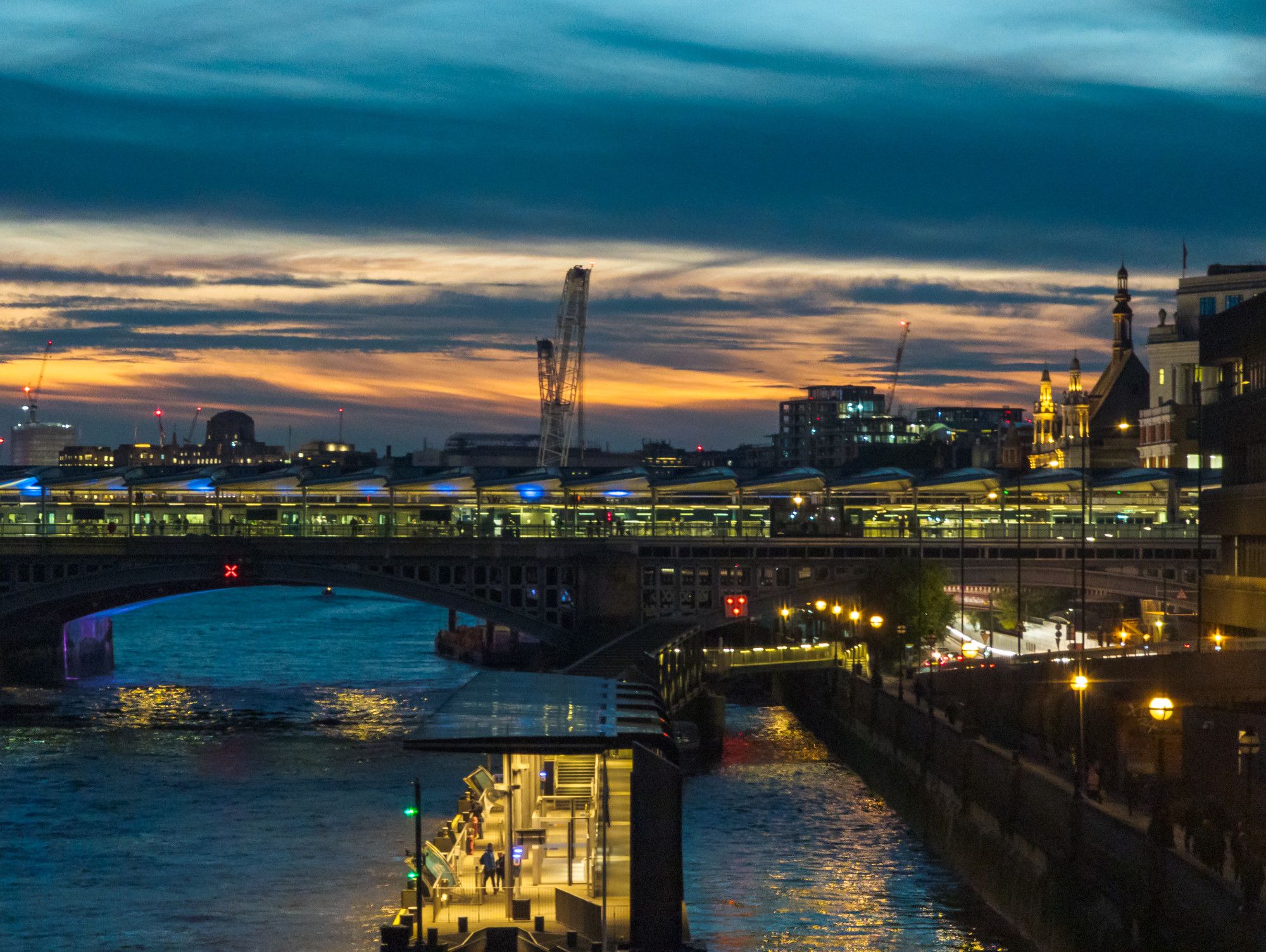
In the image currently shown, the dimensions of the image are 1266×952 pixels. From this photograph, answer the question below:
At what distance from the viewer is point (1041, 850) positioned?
1654 inches

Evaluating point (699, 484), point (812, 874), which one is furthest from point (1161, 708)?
point (699, 484)

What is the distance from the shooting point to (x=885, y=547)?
9456 centimetres

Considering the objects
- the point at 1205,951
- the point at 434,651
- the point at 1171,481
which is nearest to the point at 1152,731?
the point at 1205,951

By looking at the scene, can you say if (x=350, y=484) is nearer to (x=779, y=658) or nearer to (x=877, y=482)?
(x=877, y=482)

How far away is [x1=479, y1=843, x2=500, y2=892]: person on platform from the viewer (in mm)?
33000

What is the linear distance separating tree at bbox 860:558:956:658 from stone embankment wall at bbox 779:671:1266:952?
18.0 meters

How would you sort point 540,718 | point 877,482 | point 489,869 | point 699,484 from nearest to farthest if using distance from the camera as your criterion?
point 489,869, point 540,718, point 699,484, point 877,482

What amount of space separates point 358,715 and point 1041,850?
51385 mm

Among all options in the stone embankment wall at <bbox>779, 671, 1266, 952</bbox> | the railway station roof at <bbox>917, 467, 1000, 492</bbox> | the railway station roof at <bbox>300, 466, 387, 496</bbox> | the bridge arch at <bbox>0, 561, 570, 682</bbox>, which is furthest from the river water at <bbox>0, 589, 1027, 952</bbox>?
the railway station roof at <bbox>917, 467, 1000, 492</bbox>

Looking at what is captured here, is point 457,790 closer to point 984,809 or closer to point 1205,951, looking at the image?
point 984,809

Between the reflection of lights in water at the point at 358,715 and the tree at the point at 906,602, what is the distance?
2266 centimetres

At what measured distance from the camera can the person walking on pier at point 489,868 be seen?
33.0 m

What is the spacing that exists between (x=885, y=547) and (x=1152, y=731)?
126ft

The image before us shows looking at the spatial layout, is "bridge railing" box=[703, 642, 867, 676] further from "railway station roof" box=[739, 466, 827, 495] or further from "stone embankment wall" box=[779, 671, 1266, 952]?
"railway station roof" box=[739, 466, 827, 495]
